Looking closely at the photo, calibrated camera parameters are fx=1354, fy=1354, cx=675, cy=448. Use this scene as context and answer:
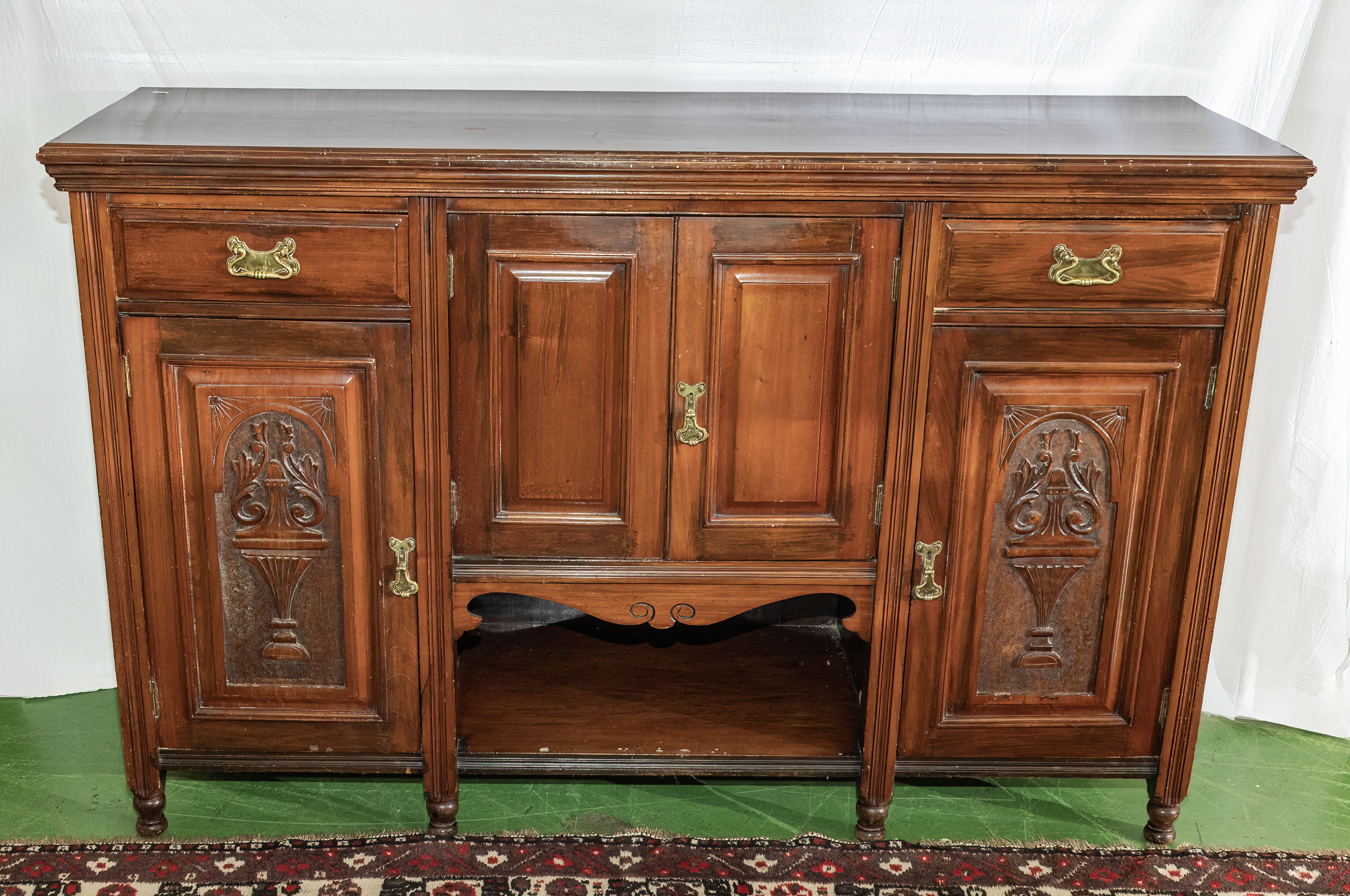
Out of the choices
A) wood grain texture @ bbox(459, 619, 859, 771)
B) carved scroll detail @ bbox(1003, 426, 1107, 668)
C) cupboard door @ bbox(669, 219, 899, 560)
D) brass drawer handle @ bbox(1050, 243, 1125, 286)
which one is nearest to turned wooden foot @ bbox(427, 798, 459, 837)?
wood grain texture @ bbox(459, 619, 859, 771)

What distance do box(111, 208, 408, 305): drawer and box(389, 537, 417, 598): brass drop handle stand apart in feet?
1.34

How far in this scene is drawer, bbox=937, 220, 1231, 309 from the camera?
2.09 m

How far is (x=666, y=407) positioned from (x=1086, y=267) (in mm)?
690

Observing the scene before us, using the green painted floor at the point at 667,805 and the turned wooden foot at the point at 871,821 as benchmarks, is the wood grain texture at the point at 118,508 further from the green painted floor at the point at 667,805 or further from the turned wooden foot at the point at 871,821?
the turned wooden foot at the point at 871,821

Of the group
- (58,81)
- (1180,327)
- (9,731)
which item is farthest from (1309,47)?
(9,731)

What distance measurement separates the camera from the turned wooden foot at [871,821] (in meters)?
2.44

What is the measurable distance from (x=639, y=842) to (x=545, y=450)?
30.0 inches

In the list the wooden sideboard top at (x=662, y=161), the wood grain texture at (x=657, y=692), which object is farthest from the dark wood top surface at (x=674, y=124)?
the wood grain texture at (x=657, y=692)

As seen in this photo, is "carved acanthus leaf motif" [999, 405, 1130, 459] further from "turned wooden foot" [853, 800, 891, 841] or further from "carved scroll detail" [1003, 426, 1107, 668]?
"turned wooden foot" [853, 800, 891, 841]

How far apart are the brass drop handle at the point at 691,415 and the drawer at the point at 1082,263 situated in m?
0.40

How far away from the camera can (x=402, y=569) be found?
226 centimetres

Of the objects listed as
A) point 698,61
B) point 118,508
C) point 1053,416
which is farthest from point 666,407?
point 118,508

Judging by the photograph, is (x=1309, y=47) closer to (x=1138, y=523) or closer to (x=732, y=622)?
(x=1138, y=523)

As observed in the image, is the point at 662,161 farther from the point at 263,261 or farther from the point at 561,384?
the point at 263,261
